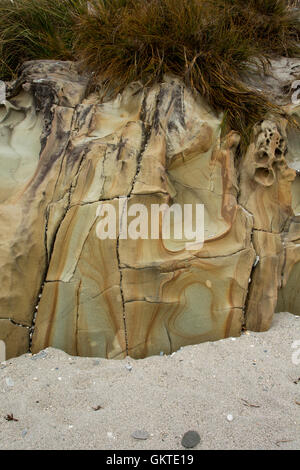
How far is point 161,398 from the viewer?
2.02 meters

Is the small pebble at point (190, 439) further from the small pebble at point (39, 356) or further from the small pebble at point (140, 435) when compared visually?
the small pebble at point (39, 356)

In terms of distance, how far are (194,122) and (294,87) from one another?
1007 mm

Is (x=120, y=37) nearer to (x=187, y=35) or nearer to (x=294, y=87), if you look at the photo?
(x=187, y=35)

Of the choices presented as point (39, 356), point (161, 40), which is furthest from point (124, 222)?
point (161, 40)

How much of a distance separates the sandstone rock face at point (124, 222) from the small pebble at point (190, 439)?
64 cm

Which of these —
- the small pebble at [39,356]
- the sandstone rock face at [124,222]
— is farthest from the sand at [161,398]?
the sandstone rock face at [124,222]

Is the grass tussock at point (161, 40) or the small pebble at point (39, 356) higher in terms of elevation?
the grass tussock at point (161, 40)

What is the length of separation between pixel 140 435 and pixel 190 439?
21cm

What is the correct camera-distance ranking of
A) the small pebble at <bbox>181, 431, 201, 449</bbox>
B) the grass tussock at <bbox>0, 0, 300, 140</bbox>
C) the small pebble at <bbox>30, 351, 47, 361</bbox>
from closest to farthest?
1. the small pebble at <bbox>181, 431, 201, 449</bbox>
2. the small pebble at <bbox>30, 351, 47, 361</bbox>
3. the grass tussock at <bbox>0, 0, 300, 140</bbox>

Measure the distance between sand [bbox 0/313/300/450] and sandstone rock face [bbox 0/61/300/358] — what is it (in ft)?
0.48

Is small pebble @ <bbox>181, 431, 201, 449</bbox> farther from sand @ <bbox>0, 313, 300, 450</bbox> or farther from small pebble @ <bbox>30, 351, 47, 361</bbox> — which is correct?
small pebble @ <bbox>30, 351, 47, 361</bbox>

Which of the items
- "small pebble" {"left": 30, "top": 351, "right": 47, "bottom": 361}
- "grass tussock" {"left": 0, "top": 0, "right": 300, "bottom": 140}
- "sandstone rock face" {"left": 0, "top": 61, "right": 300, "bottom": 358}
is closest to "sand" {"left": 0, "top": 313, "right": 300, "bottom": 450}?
"small pebble" {"left": 30, "top": 351, "right": 47, "bottom": 361}

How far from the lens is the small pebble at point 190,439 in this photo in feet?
5.77

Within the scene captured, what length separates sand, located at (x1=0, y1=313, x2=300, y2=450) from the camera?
1795 millimetres
